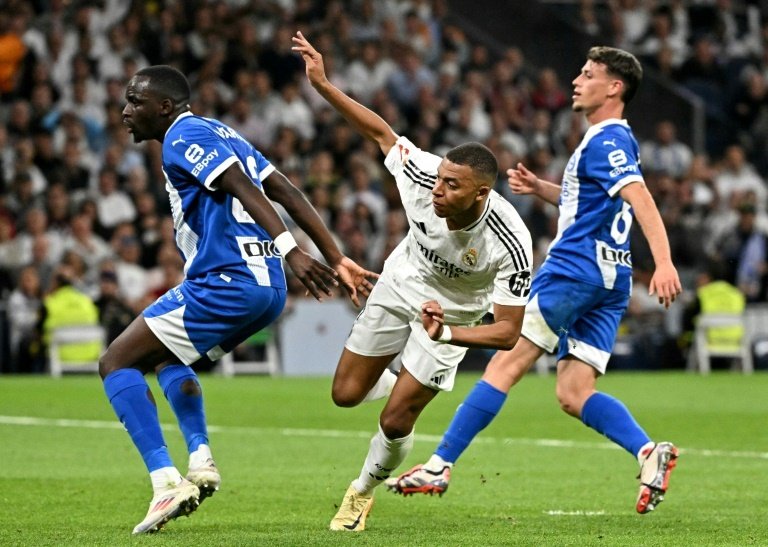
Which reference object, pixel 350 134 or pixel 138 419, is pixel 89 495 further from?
pixel 350 134

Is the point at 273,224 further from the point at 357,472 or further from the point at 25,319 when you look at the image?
the point at 25,319

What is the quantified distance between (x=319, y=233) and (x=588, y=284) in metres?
2.01

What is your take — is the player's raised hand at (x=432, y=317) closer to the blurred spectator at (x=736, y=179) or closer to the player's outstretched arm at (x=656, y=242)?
the player's outstretched arm at (x=656, y=242)

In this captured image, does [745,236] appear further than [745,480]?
Yes

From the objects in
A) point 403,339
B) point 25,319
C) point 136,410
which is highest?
point 403,339

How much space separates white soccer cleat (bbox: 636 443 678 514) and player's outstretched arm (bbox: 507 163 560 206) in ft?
6.31

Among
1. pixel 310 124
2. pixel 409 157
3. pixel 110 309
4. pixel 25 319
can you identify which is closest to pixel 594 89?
pixel 409 157

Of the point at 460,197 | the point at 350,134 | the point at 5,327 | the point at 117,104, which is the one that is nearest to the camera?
the point at 460,197

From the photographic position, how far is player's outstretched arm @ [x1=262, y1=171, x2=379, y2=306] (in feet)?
22.6

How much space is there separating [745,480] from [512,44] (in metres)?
17.3

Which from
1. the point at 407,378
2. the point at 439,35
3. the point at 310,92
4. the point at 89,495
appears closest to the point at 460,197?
the point at 407,378

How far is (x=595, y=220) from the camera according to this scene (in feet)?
27.6

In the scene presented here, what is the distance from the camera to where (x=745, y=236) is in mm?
21969

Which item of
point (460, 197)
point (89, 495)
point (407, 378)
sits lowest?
point (89, 495)
